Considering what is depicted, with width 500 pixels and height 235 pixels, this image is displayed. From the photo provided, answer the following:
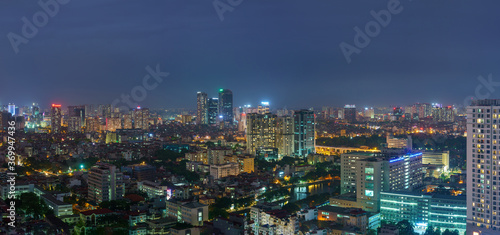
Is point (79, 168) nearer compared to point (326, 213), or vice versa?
point (326, 213)

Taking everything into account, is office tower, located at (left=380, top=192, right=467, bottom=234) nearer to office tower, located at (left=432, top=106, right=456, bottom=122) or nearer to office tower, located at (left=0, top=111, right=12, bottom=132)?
office tower, located at (left=0, top=111, right=12, bottom=132)

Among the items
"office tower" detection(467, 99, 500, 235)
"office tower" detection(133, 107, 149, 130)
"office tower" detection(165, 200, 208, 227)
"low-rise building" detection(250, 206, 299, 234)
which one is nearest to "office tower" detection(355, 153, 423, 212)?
"low-rise building" detection(250, 206, 299, 234)

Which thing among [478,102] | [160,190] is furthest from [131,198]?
[478,102]

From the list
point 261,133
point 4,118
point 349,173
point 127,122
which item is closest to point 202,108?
point 127,122

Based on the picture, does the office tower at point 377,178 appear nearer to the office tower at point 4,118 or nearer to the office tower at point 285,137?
the office tower at point 285,137

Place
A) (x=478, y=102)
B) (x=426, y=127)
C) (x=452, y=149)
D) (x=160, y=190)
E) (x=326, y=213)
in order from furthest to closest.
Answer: (x=426, y=127) → (x=452, y=149) → (x=160, y=190) → (x=326, y=213) → (x=478, y=102)

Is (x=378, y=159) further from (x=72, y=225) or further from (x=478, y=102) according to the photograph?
(x=72, y=225)
